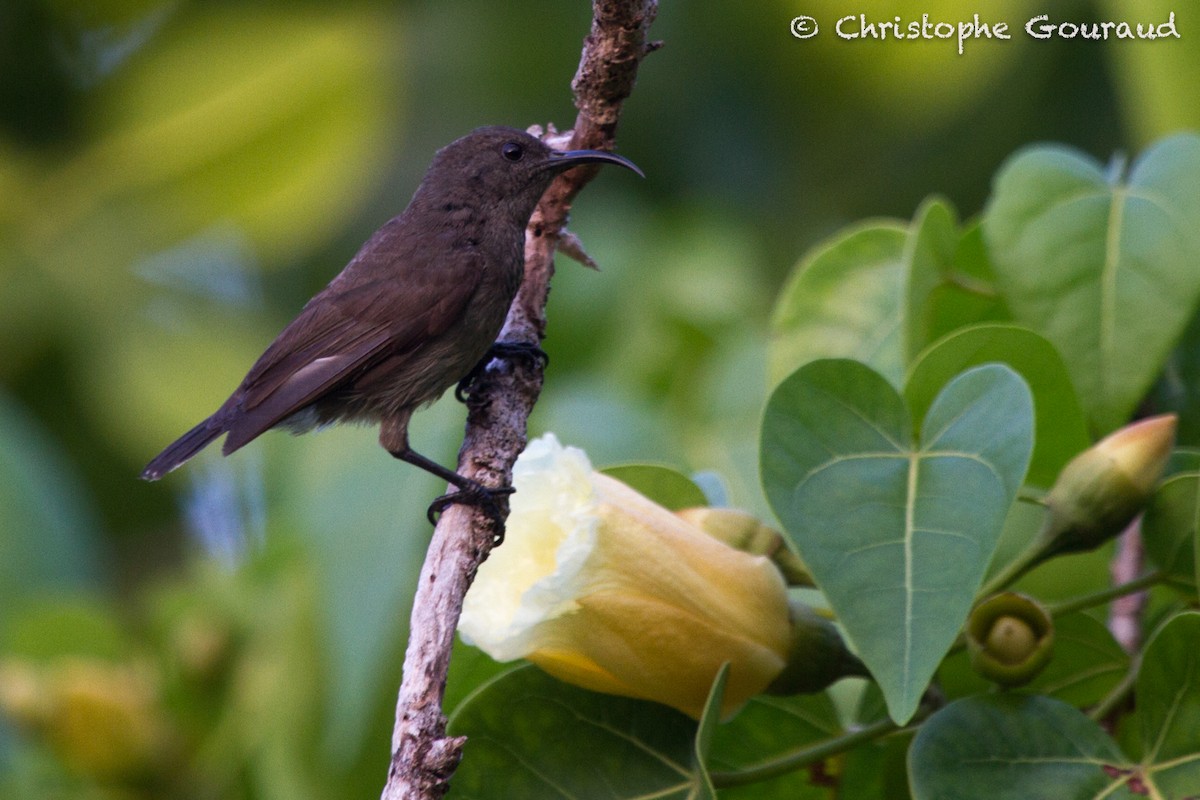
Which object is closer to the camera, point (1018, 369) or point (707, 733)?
point (707, 733)

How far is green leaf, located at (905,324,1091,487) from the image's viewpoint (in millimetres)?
2139

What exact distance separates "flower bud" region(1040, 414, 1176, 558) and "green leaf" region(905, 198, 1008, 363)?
1.59ft

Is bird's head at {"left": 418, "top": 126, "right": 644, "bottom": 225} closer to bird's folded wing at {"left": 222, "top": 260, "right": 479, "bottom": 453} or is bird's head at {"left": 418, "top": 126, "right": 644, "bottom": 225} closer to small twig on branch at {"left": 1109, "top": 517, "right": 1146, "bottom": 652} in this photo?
bird's folded wing at {"left": 222, "top": 260, "right": 479, "bottom": 453}

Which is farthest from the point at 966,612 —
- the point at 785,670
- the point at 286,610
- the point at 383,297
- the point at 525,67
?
the point at 525,67

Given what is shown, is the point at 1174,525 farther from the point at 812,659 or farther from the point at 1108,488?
the point at 812,659

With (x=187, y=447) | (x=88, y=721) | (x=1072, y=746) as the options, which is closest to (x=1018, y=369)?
(x=1072, y=746)

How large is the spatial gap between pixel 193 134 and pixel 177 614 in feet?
7.15

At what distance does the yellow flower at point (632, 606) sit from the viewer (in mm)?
1830

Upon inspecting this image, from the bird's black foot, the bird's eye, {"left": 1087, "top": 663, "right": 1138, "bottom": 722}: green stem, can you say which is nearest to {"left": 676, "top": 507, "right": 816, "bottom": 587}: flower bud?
the bird's black foot

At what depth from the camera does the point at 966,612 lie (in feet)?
5.56

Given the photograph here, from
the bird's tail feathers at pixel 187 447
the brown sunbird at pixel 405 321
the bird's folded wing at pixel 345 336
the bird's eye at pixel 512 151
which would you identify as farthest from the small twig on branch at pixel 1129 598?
the bird's tail feathers at pixel 187 447

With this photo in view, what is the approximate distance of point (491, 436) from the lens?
7.34 feet

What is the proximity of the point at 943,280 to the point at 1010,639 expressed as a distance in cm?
80

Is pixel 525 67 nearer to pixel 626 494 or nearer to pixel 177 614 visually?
pixel 177 614
